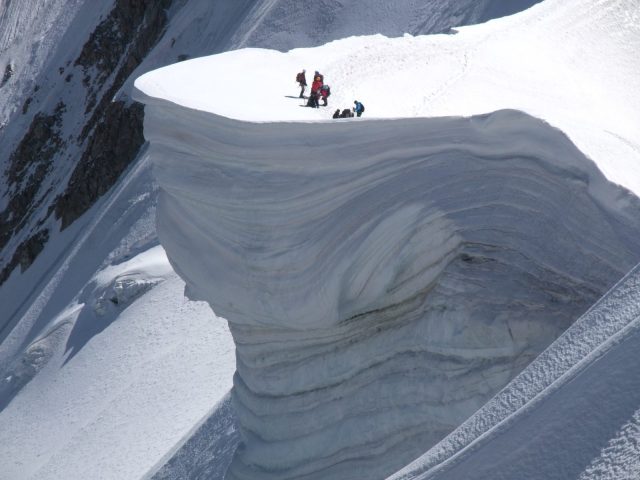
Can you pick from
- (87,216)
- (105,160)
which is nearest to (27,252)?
(87,216)

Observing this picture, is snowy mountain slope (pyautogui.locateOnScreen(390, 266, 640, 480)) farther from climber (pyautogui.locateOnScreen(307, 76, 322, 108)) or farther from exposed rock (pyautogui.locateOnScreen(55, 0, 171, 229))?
exposed rock (pyautogui.locateOnScreen(55, 0, 171, 229))

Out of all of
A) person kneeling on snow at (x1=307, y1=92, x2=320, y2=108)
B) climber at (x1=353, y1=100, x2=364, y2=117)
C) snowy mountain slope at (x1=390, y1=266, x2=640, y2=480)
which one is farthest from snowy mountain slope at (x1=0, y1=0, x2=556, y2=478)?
snowy mountain slope at (x1=390, y1=266, x2=640, y2=480)

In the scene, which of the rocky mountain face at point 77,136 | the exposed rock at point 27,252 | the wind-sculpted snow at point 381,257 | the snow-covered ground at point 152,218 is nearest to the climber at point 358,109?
the snow-covered ground at point 152,218

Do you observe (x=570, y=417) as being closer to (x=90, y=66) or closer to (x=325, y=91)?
(x=325, y=91)

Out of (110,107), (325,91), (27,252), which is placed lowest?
(27,252)

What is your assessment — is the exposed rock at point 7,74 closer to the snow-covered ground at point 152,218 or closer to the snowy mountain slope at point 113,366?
the snow-covered ground at point 152,218

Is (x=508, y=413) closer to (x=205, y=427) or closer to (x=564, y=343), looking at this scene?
(x=564, y=343)

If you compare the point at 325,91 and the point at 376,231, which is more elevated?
the point at 325,91
